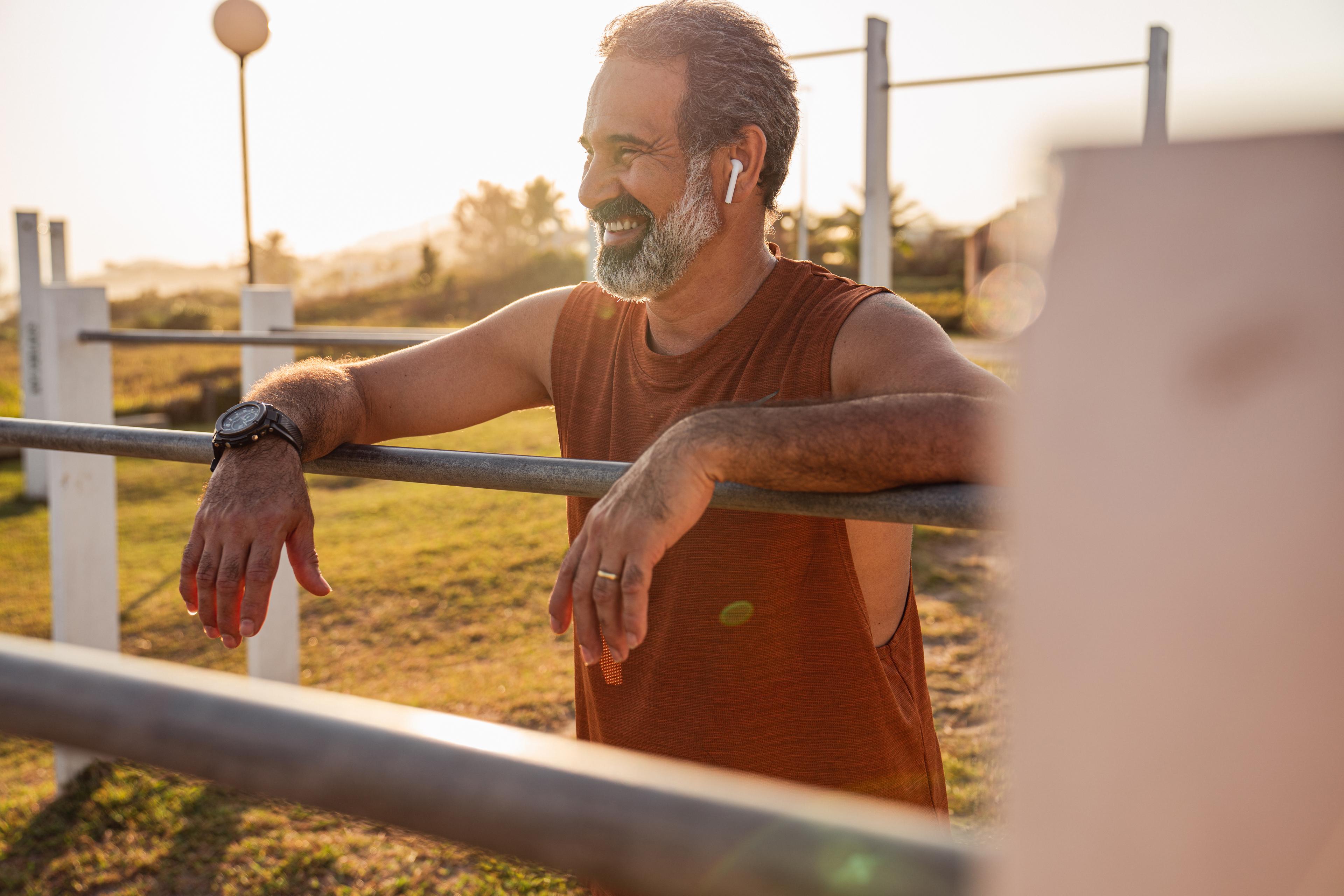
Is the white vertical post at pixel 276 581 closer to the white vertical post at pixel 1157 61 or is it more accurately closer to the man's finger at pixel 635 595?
the man's finger at pixel 635 595

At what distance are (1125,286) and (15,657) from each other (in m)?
0.39

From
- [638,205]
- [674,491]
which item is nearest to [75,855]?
[638,205]

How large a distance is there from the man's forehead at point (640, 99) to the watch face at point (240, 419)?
0.98 metres

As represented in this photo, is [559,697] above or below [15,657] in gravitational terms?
below

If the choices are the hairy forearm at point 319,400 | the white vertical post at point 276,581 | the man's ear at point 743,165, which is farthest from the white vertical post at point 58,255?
the man's ear at point 743,165

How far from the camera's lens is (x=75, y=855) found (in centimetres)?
333

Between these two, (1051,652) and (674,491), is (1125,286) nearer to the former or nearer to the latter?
(1051,652)

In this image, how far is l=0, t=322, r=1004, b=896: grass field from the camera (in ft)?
10.5

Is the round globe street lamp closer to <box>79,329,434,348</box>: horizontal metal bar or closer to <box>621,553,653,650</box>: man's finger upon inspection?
<box>79,329,434,348</box>: horizontal metal bar

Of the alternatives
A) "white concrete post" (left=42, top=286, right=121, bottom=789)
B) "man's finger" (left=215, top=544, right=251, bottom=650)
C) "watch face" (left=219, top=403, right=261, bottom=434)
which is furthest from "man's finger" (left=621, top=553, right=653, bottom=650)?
"white concrete post" (left=42, top=286, right=121, bottom=789)

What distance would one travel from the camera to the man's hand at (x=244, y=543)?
1.48 metres

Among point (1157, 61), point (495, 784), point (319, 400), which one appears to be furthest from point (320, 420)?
point (1157, 61)

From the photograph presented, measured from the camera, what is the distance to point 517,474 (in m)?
1.11

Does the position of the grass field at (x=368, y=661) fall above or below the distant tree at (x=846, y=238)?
below
